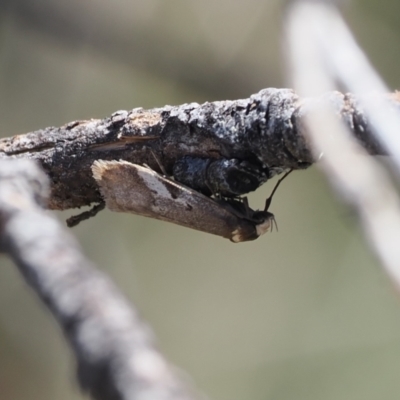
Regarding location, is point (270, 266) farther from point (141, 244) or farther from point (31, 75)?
point (31, 75)

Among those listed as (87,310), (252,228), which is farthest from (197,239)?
(87,310)

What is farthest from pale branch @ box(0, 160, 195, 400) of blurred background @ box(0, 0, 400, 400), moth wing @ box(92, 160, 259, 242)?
blurred background @ box(0, 0, 400, 400)

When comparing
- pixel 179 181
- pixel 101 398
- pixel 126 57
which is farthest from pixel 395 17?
pixel 101 398

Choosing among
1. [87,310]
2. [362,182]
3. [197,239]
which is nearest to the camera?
[87,310]

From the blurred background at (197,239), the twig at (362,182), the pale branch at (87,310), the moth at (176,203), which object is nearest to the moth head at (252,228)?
the moth at (176,203)

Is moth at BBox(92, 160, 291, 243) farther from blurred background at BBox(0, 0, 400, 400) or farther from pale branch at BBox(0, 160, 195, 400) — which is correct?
blurred background at BBox(0, 0, 400, 400)

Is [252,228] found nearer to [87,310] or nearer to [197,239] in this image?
[87,310]
